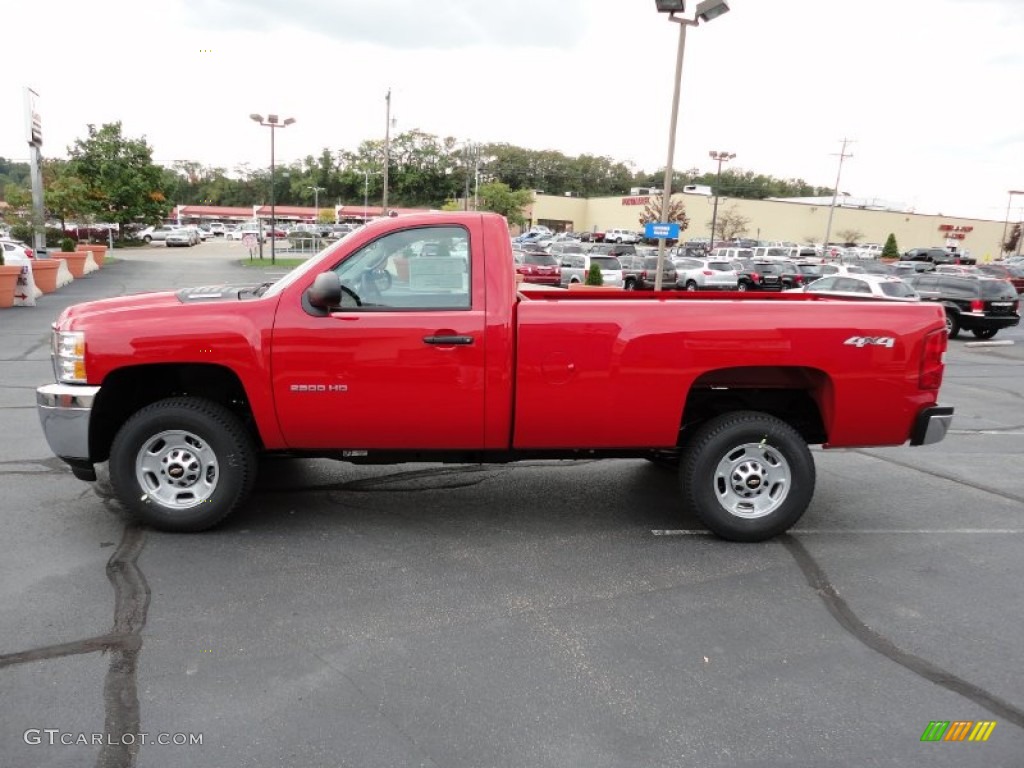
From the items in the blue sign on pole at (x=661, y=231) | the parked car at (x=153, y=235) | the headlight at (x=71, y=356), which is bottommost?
the parked car at (x=153, y=235)

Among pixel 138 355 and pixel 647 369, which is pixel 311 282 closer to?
pixel 138 355

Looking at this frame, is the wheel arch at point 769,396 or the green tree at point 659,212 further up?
the green tree at point 659,212

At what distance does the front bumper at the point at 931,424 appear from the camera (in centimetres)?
494

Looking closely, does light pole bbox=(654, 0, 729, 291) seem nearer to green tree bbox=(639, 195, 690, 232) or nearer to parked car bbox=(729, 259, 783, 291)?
parked car bbox=(729, 259, 783, 291)

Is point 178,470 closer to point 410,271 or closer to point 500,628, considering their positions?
point 410,271

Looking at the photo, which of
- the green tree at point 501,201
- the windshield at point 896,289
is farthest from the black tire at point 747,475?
the green tree at point 501,201

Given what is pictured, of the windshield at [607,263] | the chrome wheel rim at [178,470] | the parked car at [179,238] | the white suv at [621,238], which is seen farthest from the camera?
the white suv at [621,238]

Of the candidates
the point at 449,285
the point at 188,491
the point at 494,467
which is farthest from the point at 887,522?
the point at 188,491

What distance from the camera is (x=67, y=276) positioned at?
1038 inches

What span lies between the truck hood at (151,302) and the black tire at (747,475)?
10.2 ft

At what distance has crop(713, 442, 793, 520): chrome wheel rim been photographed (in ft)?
16.5

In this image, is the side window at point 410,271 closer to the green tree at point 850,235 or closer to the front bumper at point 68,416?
the front bumper at point 68,416

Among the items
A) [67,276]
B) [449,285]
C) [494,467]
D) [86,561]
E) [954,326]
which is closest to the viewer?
[86,561]

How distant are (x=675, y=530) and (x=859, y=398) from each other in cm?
148
